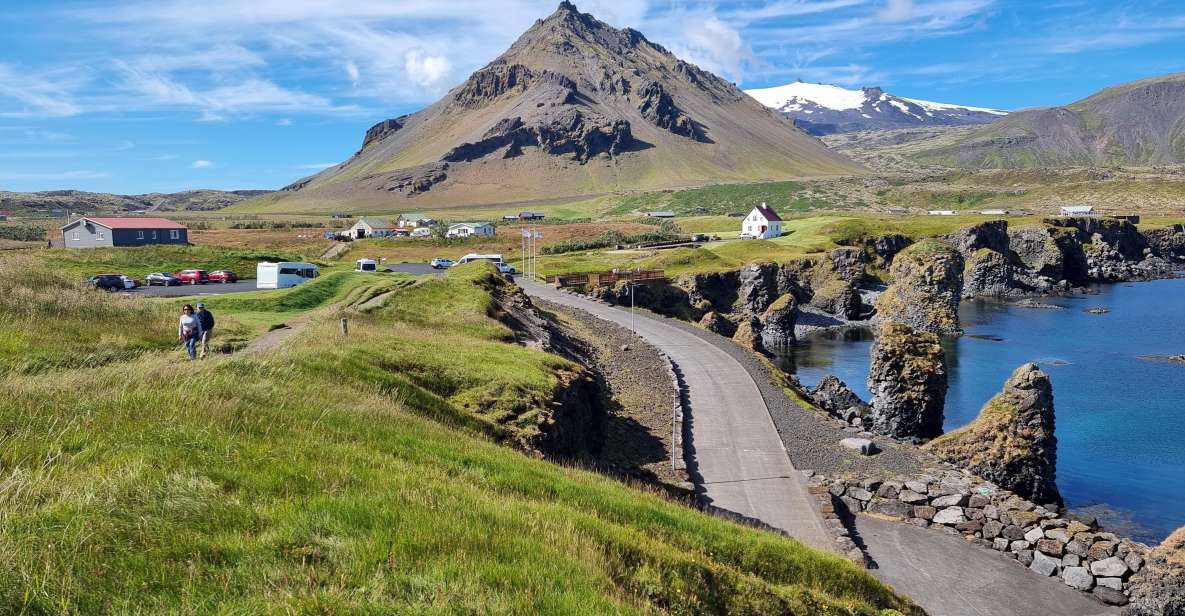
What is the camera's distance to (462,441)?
15.5 metres

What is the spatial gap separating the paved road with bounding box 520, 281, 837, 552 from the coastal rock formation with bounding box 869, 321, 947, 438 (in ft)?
23.4

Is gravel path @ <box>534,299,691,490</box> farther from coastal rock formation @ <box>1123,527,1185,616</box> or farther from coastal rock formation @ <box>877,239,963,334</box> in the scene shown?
coastal rock formation @ <box>877,239,963,334</box>

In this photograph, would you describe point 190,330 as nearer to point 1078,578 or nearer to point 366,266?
point 1078,578

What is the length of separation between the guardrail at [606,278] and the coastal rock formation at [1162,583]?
65249mm

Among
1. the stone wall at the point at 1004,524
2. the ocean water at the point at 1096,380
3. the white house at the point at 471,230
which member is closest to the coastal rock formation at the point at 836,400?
the ocean water at the point at 1096,380

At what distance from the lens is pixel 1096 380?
180 feet

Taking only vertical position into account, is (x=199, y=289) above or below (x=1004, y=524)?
above

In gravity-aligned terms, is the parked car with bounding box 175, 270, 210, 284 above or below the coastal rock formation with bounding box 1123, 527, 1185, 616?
above

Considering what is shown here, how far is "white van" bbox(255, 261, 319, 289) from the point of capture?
55375mm

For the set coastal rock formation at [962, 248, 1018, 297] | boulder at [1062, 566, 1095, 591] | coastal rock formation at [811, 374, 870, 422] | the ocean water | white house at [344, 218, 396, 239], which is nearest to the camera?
boulder at [1062, 566, 1095, 591]

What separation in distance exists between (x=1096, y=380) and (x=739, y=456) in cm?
4068

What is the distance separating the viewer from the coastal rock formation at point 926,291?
7581cm

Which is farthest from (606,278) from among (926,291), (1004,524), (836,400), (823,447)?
(1004,524)

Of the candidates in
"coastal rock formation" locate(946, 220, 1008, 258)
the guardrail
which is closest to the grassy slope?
the guardrail
